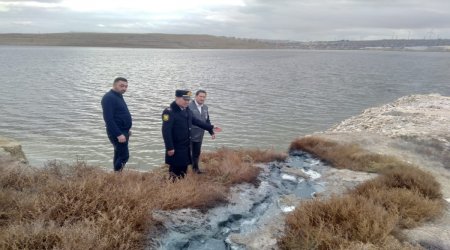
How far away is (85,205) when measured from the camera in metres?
5.52

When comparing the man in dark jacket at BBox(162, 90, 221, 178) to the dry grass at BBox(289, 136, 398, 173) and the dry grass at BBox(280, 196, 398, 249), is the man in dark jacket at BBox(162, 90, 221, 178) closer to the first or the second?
the dry grass at BBox(280, 196, 398, 249)

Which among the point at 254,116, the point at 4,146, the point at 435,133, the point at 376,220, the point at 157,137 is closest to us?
the point at 376,220

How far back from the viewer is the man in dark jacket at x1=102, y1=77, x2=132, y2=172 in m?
7.82

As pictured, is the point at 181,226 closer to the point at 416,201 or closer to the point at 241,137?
the point at 416,201

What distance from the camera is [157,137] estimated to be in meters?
17.1

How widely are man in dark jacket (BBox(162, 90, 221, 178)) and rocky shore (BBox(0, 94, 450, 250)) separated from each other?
1373 millimetres

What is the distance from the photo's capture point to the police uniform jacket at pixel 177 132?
7.84 meters

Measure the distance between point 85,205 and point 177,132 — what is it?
2.92 m

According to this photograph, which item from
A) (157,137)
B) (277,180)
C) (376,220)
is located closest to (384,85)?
(157,137)

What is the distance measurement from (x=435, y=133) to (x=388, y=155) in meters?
4.05

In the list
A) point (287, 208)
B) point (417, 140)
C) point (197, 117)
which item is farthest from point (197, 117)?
point (417, 140)

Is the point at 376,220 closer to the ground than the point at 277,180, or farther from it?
farther from it

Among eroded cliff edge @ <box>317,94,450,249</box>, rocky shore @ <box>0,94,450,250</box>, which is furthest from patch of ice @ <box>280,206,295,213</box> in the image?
eroded cliff edge @ <box>317,94,450,249</box>

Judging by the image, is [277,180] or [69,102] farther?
[69,102]
